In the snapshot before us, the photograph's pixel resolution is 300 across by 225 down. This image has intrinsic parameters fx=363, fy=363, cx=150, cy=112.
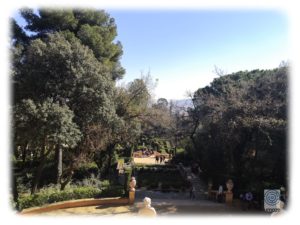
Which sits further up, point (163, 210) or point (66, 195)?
point (66, 195)

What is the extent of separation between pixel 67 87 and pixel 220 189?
381 inches

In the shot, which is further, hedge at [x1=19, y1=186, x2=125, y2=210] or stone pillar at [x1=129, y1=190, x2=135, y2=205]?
stone pillar at [x1=129, y1=190, x2=135, y2=205]

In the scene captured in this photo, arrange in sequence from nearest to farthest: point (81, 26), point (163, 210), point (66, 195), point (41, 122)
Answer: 1. point (41, 122)
2. point (163, 210)
3. point (66, 195)
4. point (81, 26)

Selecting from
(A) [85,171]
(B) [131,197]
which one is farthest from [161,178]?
(B) [131,197]

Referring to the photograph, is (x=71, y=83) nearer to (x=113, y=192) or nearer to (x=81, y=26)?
(x=113, y=192)

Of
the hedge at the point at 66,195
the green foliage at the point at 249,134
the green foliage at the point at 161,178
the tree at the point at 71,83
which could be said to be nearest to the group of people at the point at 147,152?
the green foliage at the point at 161,178

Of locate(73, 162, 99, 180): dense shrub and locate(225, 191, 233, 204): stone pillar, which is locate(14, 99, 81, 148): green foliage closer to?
locate(73, 162, 99, 180): dense shrub

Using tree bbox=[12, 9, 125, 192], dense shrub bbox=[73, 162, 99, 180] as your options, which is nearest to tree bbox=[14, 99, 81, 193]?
tree bbox=[12, 9, 125, 192]

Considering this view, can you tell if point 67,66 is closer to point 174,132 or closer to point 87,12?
point 87,12

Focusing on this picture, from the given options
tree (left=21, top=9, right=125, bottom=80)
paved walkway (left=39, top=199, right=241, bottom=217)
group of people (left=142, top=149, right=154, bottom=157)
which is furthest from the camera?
group of people (left=142, top=149, right=154, bottom=157)

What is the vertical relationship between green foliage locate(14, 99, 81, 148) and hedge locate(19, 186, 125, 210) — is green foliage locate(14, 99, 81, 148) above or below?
above

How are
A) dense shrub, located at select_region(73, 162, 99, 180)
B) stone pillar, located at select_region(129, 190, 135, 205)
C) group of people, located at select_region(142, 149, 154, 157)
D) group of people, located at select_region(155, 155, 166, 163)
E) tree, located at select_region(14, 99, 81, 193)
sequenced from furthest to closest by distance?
group of people, located at select_region(142, 149, 154, 157) → group of people, located at select_region(155, 155, 166, 163) → dense shrub, located at select_region(73, 162, 99, 180) → stone pillar, located at select_region(129, 190, 135, 205) → tree, located at select_region(14, 99, 81, 193)

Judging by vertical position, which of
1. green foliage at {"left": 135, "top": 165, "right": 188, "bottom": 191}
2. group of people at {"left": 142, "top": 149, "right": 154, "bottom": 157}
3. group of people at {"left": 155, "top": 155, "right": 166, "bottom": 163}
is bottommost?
green foliage at {"left": 135, "top": 165, "right": 188, "bottom": 191}

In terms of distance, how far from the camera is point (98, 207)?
59.1 feet
